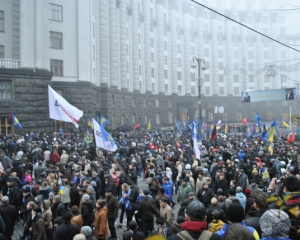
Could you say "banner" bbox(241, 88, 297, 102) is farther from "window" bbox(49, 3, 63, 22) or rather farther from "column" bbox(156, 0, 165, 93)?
"column" bbox(156, 0, 165, 93)

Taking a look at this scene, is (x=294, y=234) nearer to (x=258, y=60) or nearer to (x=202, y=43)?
(x=202, y=43)

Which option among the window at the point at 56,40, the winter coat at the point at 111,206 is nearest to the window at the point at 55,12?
the window at the point at 56,40

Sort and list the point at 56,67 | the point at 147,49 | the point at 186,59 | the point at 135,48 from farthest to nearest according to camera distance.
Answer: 1. the point at 186,59
2. the point at 147,49
3. the point at 135,48
4. the point at 56,67

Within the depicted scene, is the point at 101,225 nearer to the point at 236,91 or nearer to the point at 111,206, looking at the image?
the point at 111,206

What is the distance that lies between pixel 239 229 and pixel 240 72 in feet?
232

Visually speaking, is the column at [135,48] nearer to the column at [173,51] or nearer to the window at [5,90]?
the column at [173,51]

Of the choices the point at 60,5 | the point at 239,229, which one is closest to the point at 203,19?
the point at 60,5

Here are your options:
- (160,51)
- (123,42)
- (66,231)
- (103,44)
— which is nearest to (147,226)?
(66,231)

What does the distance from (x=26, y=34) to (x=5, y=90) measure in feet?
17.5

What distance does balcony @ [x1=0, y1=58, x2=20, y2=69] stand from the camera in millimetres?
28156

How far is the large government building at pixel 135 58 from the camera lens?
1157 inches

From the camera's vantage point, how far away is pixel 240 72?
72562mm

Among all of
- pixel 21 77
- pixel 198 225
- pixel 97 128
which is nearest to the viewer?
pixel 198 225

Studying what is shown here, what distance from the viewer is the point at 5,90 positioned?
89.4 ft
